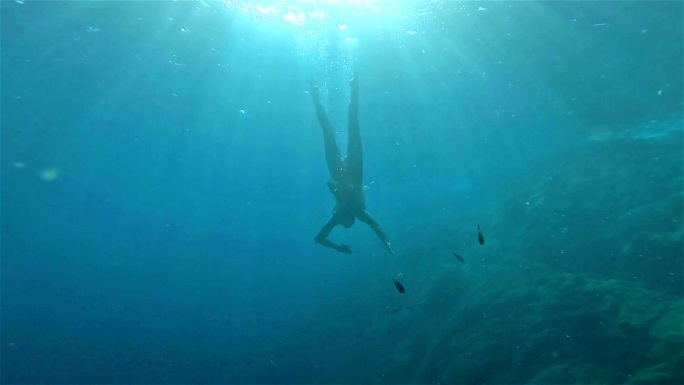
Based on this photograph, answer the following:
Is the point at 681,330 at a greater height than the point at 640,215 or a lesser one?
greater

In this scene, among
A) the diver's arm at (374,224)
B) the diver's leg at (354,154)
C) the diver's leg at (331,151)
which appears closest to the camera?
the diver's arm at (374,224)

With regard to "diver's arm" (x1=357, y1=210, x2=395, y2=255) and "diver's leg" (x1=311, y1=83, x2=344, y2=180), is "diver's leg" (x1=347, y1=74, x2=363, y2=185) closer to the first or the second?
"diver's leg" (x1=311, y1=83, x2=344, y2=180)

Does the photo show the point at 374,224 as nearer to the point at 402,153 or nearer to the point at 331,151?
the point at 331,151

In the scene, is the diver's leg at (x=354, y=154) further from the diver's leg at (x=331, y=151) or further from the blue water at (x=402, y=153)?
the blue water at (x=402, y=153)

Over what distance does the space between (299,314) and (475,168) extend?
24570 millimetres

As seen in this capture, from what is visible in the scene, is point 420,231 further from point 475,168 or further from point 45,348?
point 45,348

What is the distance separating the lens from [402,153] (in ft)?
114

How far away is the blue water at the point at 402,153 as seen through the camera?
12430mm

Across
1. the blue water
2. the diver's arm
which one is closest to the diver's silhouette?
the diver's arm

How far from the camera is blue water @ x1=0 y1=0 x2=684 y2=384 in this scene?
12430mm

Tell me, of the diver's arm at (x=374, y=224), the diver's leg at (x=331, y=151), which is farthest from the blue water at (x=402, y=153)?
the diver's arm at (x=374, y=224)

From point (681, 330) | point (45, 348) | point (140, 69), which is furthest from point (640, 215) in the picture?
point (45, 348)

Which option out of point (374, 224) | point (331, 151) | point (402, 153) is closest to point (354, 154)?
point (331, 151)

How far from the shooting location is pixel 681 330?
8648 millimetres
